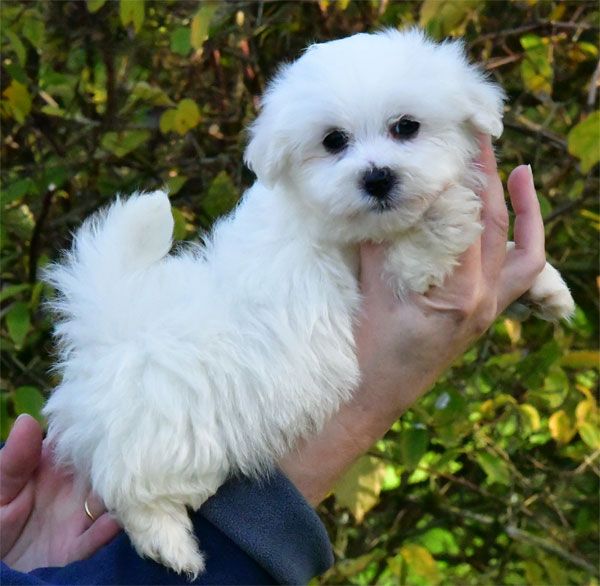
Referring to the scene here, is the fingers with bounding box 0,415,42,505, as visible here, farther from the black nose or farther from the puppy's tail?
the black nose

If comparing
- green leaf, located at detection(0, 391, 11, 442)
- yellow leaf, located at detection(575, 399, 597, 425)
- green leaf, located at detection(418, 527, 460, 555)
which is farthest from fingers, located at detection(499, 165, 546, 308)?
green leaf, located at detection(418, 527, 460, 555)

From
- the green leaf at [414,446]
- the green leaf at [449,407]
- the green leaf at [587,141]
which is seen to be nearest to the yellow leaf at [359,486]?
the green leaf at [414,446]

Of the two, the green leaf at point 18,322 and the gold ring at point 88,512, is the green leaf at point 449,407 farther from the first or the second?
the green leaf at point 18,322

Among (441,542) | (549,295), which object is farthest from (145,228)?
(441,542)

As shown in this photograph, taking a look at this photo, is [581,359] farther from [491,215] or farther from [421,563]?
[491,215]

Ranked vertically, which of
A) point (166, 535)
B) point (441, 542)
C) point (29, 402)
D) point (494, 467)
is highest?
point (166, 535)

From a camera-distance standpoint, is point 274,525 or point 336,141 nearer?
point 274,525

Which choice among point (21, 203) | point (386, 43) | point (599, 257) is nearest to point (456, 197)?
point (386, 43)
